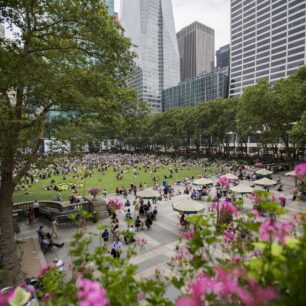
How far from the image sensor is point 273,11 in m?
95.9

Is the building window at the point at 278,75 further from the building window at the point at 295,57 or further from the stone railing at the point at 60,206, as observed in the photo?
the stone railing at the point at 60,206

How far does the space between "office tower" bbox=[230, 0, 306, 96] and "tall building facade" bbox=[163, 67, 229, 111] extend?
5.40 meters

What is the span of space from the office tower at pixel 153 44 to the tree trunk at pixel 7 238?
144578mm

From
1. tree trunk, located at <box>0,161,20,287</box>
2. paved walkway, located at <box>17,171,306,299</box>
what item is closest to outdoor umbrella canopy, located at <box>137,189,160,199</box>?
paved walkway, located at <box>17,171,306,299</box>

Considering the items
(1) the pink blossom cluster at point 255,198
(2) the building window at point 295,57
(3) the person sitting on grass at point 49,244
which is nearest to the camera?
(1) the pink blossom cluster at point 255,198

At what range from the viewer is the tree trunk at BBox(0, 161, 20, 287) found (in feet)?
31.1

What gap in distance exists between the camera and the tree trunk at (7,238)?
31.1ft

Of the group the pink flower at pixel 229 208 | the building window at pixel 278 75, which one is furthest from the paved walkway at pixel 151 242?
the building window at pixel 278 75

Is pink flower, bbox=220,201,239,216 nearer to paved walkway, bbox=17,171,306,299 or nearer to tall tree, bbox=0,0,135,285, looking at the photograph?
paved walkway, bbox=17,171,306,299

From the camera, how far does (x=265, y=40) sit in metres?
98.9

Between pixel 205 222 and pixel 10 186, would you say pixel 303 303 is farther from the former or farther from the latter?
pixel 10 186

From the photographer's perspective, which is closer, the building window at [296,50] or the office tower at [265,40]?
the building window at [296,50]

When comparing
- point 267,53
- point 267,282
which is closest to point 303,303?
point 267,282

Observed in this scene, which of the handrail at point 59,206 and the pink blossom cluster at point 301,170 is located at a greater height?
the pink blossom cluster at point 301,170
